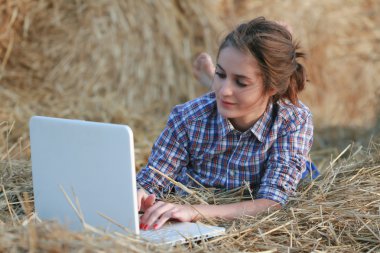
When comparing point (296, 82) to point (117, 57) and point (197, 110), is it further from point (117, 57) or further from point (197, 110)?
point (117, 57)

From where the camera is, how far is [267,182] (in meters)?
2.49

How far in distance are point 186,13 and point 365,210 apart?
2.75 m

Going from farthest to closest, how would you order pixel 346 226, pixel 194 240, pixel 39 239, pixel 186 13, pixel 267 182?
pixel 186 13 < pixel 267 182 < pixel 346 226 < pixel 194 240 < pixel 39 239

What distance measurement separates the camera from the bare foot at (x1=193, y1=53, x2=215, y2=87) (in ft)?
11.5

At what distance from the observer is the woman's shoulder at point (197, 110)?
8.59 ft

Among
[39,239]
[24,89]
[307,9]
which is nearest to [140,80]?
[24,89]

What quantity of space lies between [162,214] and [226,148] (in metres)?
0.50

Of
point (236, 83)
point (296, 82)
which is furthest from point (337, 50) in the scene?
point (236, 83)

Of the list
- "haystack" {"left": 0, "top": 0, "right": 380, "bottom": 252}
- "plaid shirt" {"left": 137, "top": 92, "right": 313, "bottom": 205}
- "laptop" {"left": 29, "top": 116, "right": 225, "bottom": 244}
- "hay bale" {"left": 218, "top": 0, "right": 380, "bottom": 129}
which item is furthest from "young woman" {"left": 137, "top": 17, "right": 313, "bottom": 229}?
→ "hay bale" {"left": 218, "top": 0, "right": 380, "bottom": 129}

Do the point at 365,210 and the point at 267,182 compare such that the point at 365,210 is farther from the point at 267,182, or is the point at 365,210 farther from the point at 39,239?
the point at 39,239

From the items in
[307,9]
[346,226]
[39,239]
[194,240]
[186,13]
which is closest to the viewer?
[39,239]

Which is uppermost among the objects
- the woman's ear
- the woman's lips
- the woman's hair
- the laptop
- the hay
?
the woman's hair

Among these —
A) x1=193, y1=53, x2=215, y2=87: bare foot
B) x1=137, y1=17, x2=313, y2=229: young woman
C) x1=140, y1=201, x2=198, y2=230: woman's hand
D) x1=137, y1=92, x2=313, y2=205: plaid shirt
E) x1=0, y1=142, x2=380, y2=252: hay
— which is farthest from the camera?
x1=193, y1=53, x2=215, y2=87: bare foot

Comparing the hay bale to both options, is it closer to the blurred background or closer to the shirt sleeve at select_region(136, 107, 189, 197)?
the blurred background
